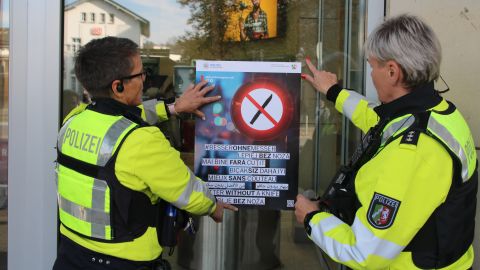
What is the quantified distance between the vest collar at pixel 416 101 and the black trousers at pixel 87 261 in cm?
106

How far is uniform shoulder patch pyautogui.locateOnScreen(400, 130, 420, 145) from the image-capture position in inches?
57.5

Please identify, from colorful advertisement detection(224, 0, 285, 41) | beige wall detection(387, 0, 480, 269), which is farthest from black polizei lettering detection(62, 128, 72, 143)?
beige wall detection(387, 0, 480, 269)

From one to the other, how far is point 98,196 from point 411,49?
1.20 metres

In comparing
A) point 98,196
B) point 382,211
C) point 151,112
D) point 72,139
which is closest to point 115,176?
point 98,196

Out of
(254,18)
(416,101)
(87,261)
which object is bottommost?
(87,261)

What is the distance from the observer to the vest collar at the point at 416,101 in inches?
62.3

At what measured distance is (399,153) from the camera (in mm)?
1458

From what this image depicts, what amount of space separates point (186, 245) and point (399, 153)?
1.93 meters

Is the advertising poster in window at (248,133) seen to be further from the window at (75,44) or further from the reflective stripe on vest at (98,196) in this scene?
the window at (75,44)

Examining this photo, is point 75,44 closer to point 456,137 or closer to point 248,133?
point 248,133

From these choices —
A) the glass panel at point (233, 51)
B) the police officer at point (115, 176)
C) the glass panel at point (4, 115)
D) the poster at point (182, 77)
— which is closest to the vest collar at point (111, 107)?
the police officer at point (115, 176)

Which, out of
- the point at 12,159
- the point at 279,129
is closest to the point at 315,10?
the point at 279,129

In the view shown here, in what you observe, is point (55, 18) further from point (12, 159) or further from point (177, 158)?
point (177, 158)

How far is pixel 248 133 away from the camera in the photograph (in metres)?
2.31
